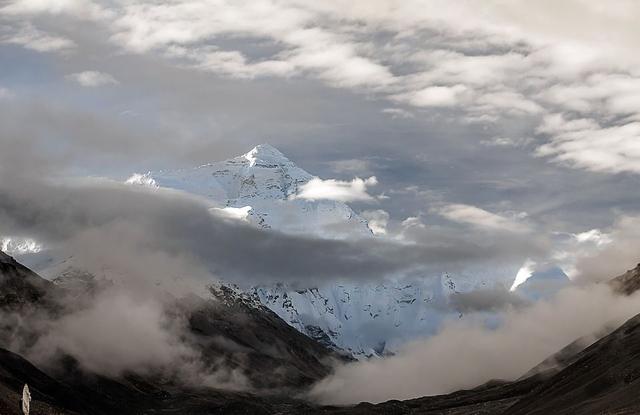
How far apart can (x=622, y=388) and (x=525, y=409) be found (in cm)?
3825

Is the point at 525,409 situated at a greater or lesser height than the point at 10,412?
lesser

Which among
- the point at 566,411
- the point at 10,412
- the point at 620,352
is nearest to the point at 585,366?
the point at 620,352

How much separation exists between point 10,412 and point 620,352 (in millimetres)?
127845

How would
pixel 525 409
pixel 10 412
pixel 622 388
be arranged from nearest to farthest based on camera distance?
pixel 10 412, pixel 622 388, pixel 525 409

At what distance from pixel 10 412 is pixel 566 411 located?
9248 cm

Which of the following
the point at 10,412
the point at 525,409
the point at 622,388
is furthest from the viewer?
the point at 525,409

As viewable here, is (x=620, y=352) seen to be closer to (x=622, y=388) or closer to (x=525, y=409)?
(x=525, y=409)

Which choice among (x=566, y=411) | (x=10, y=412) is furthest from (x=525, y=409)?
(x=10, y=412)

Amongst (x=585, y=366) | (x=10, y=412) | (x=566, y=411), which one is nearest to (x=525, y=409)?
(x=585, y=366)

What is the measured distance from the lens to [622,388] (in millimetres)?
138750

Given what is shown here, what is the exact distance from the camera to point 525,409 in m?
174

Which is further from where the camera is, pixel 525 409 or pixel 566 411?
pixel 525 409

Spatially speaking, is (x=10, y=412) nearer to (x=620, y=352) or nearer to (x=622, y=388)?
(x=622, y=388)

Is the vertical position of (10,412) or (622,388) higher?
(10,412)
